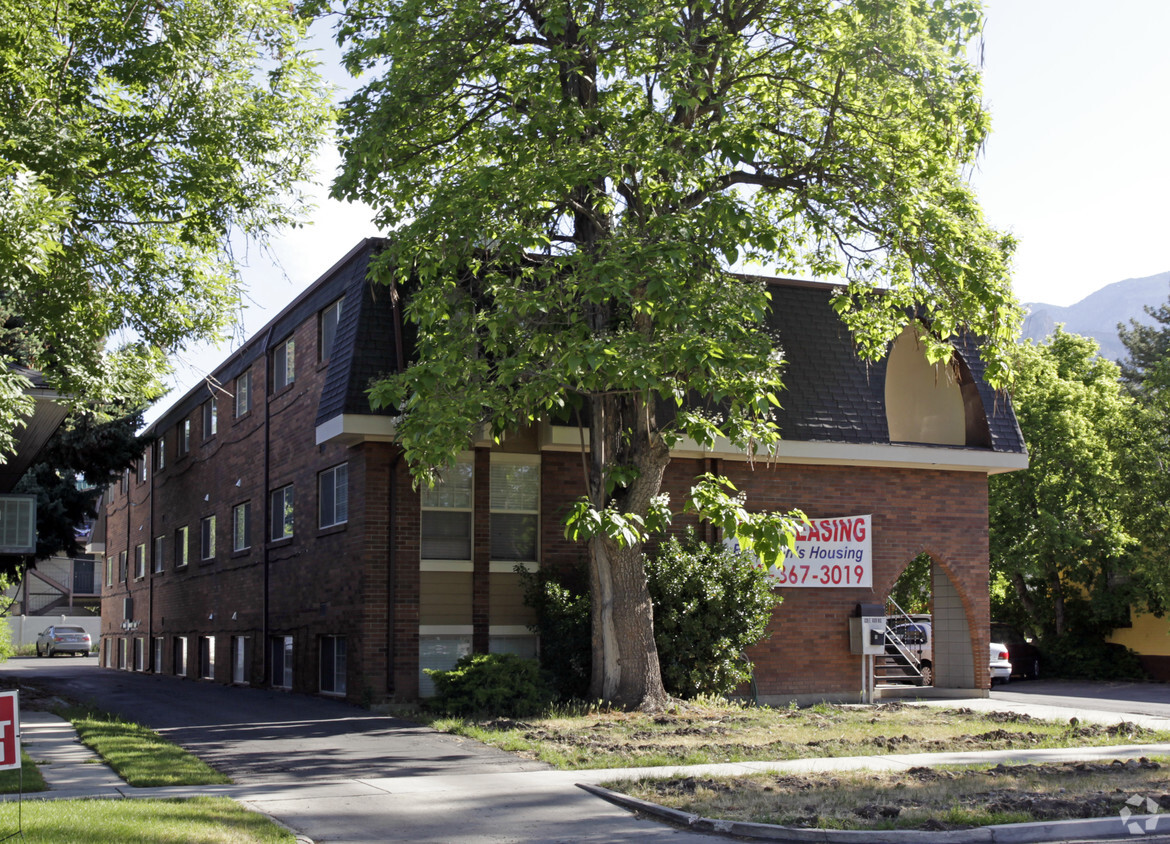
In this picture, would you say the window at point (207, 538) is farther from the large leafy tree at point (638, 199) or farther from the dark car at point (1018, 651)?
the dark car at point (1018, 651)

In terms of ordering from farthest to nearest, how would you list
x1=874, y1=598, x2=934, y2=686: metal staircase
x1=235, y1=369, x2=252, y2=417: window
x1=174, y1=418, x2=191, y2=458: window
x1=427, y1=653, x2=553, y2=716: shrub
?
x1=174, y1=418, x2=191, y2=458: window < x1=235, y1=369, x2=252, y2=417: window < x1=874, y1=598, x2=934, y2=686: metal staircase < x1=427, y1=653, x2=553, y2=716: shrub

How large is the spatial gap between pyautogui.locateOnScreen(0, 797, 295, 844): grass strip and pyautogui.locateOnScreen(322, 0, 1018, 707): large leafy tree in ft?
17.9

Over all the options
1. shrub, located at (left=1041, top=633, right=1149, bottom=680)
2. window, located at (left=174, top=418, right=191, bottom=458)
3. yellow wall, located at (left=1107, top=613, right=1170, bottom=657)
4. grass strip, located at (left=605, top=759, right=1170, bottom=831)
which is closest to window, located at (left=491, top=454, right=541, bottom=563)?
grass strip, located at (left=605, top=759, right=1170, bottom=831)

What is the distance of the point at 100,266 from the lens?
15.1 m

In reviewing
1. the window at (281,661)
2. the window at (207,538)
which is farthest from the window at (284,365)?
the window at (207,538)

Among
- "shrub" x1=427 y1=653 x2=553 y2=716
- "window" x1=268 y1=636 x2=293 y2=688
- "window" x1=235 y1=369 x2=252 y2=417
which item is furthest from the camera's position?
"window" x1=235 y1=369 x2=252 y2=417

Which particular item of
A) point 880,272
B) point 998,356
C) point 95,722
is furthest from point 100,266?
point 998,356

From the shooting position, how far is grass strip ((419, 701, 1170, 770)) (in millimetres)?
12984

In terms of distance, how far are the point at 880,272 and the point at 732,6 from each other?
4.25 m

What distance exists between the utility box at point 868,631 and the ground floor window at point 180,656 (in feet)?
64.1

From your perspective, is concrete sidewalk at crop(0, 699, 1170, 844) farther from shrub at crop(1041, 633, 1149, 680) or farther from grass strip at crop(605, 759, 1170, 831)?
shrub at crop(1041, 633, 1149, 680)

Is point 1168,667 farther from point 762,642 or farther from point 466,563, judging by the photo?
point 466,563

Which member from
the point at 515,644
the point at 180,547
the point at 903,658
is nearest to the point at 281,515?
the point at 515,644

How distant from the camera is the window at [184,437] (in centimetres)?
3272
